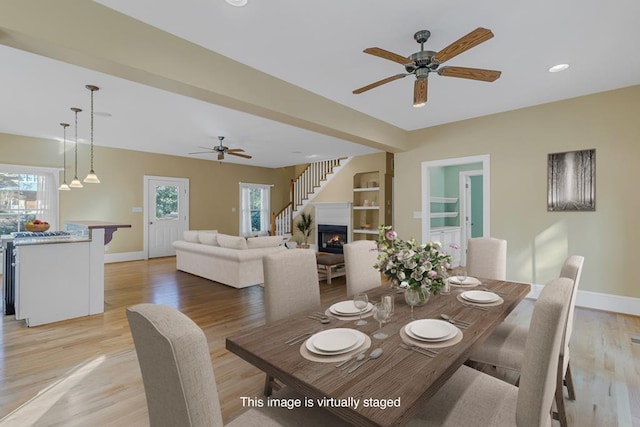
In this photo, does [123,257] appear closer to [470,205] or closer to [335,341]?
[335,341]

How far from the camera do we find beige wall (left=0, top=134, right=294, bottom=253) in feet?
20.1

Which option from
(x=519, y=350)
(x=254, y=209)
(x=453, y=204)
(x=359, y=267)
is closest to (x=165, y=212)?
(x=254, y=209)

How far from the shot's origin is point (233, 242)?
15.8 ft

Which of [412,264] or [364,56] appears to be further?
[364,56]

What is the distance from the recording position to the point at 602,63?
3.00m

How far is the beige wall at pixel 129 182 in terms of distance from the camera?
20.1ft

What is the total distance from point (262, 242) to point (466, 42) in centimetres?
391

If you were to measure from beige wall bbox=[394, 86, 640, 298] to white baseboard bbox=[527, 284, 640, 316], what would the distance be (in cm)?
7

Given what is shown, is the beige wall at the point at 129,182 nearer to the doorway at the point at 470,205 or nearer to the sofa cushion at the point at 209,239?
the sofa cushion at the point at 209,239

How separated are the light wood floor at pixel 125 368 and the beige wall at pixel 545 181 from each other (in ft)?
2.06

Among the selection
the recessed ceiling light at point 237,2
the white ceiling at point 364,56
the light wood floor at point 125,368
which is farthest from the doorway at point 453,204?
the recessed ceiling light at point 237,2

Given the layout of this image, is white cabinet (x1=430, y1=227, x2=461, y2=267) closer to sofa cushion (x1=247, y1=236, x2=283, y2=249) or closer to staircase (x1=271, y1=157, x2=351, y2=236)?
sofa cushion (x1=247, y1=236, x2=283, y2=249)

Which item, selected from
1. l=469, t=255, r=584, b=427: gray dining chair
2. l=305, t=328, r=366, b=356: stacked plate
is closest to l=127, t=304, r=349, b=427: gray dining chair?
l=305, t=328, r=366, b=356: stacked plate

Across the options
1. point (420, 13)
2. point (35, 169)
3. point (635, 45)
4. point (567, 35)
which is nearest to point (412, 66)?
point (420, 13)
